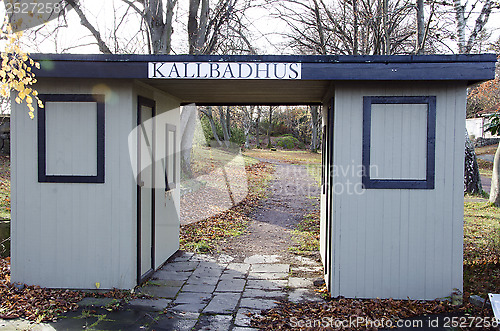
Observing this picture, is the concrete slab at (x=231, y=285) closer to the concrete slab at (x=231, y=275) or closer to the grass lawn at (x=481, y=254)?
the concrete slab at (x=231, y=275)

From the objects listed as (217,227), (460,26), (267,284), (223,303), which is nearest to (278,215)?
(217,227)

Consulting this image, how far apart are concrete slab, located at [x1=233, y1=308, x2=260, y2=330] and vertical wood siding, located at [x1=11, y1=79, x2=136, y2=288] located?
64.3 inches

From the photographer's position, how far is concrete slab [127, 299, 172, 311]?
231 inches

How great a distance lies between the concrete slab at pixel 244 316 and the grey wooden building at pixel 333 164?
1.13 metres

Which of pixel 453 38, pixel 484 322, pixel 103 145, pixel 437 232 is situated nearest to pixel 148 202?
pixel 103 145

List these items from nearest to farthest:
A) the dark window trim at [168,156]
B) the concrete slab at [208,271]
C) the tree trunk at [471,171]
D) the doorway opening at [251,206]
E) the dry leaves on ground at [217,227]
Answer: the concrete slab at [208,271] < the dark window trim at [168,156] < the doorway opening at [251,206] < the dry leaves on ground at [217,227] < the tree trunk at [471,171]

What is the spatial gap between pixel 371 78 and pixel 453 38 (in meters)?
8.37

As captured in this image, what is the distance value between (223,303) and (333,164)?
2286 mm

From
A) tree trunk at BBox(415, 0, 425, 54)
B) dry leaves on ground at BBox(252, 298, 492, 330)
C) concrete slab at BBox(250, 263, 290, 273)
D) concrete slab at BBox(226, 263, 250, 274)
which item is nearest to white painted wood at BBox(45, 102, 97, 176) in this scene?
concrete slab at BBox(226, 263, 250, 274)

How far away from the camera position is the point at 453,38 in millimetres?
12680

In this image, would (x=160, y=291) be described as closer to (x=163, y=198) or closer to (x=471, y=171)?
(x=163, y=198)

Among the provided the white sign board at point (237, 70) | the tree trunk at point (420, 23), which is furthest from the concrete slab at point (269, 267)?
the tree trunk at point (420, 23)

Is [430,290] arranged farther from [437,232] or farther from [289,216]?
[289,216]

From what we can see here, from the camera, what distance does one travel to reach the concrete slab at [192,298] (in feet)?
20.4
